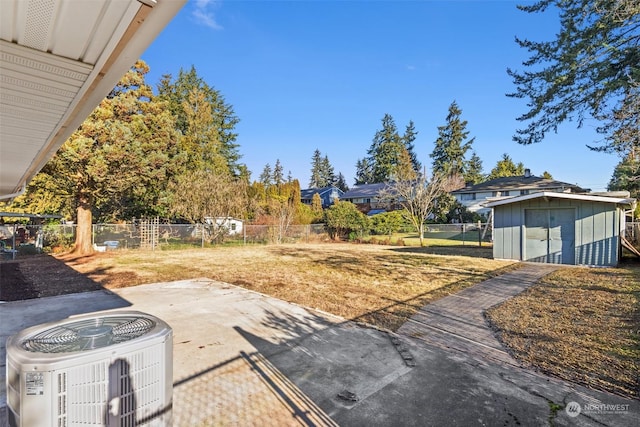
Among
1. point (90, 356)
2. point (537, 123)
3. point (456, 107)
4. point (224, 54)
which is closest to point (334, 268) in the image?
point (537, 123)

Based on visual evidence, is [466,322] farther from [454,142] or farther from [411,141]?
[411,141]

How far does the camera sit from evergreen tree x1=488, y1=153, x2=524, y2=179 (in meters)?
43.4

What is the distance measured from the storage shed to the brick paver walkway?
456cm

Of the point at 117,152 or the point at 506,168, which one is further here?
the point at 506,168

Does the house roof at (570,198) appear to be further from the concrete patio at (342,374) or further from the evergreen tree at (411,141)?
the evergreen tree at (411,141)

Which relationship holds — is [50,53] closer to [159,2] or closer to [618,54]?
[159,2]

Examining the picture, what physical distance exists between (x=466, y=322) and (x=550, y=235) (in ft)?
29.6

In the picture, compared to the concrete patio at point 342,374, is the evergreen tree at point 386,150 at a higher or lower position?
higher

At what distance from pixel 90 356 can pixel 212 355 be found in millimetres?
2520

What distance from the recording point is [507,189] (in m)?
27.6

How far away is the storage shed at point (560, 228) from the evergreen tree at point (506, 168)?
35.3m

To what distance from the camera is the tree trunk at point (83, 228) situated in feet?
45.5

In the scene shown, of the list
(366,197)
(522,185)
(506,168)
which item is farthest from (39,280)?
(506,168)

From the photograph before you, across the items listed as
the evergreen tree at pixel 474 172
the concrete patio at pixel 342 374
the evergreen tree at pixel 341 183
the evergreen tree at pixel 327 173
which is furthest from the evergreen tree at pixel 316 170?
the concrete patio at pixel 342 374
